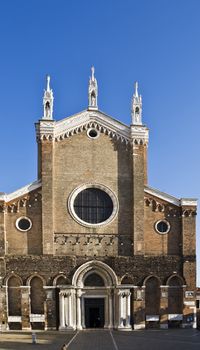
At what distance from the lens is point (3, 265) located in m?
37.7

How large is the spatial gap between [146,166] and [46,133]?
7.92 meters

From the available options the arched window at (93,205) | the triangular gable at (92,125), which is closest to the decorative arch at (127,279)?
the arched window at (93,205)

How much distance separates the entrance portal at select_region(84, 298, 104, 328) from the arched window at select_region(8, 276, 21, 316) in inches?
186

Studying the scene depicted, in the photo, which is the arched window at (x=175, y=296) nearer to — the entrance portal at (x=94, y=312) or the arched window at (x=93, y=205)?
the entrance portal at (x=94, y=312)

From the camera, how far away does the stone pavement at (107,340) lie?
28.4m

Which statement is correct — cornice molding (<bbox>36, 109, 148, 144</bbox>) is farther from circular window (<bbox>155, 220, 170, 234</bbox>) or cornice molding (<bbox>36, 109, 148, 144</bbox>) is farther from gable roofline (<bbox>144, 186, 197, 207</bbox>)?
circular window (<bbox>155, 220, 170, 234</bbox>)

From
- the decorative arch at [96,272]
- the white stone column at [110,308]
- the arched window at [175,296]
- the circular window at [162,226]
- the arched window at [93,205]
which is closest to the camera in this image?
the decorative arch at [96,272]

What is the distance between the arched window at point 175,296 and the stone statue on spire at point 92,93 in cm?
1389

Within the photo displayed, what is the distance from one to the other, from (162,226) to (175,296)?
16.4 ft

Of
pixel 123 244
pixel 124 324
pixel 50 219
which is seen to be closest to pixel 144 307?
pixel 124 324

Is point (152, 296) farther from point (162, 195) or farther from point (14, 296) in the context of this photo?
point (14, 296)

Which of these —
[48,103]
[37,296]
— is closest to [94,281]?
[37,296]

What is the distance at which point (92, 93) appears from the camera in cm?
4219

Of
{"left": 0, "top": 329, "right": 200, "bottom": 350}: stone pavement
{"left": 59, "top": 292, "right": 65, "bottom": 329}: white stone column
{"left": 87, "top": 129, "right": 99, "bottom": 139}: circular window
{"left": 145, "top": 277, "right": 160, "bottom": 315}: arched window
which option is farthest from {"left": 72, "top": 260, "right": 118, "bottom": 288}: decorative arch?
{"left": 87, "top": 129, "right": 99, "bottom": 139}: circular window
